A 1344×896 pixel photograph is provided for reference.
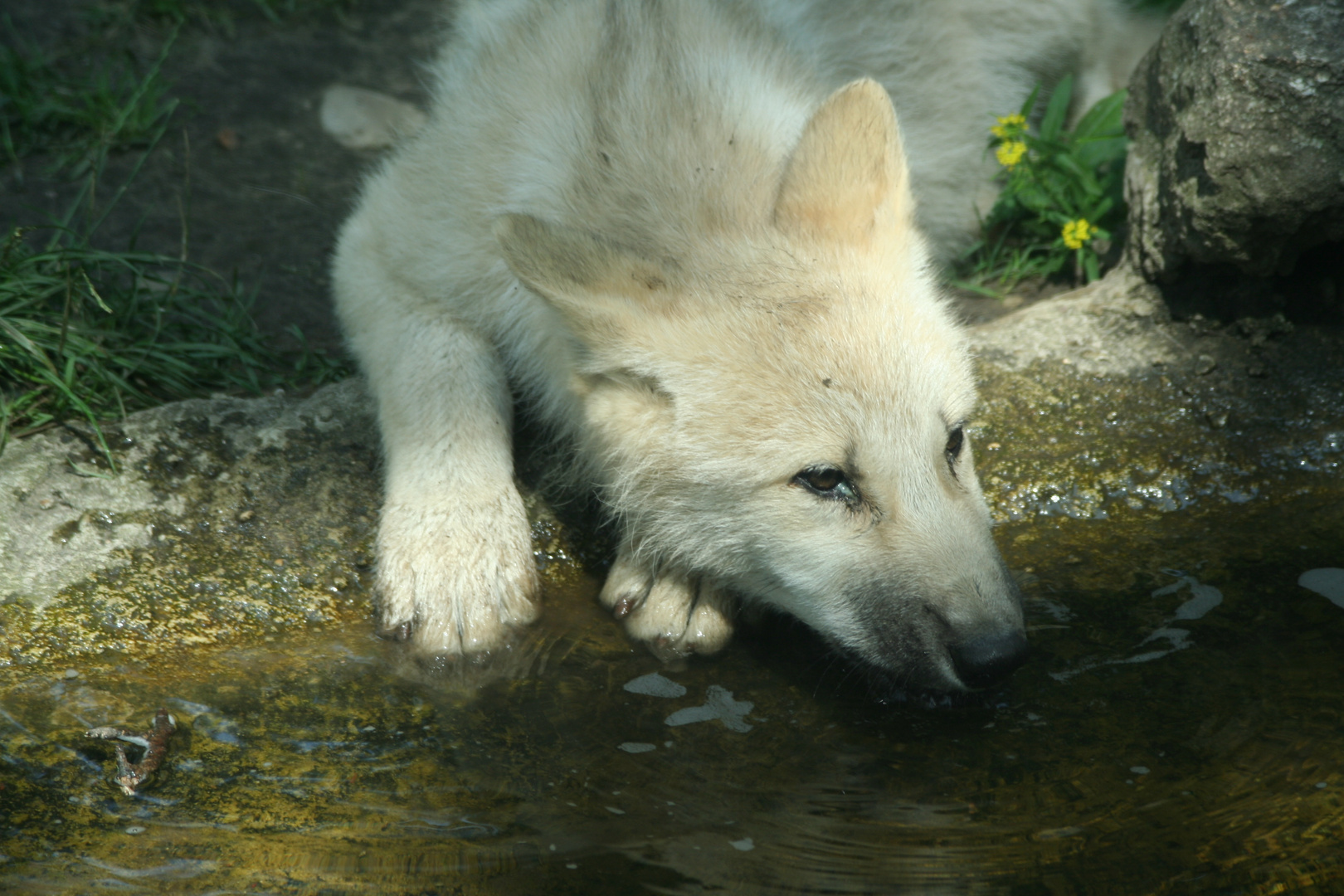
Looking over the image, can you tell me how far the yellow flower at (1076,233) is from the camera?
4281mm

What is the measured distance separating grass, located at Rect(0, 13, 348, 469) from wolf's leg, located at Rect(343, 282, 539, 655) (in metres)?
0.68

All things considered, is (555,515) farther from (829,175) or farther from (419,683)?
(829,175)

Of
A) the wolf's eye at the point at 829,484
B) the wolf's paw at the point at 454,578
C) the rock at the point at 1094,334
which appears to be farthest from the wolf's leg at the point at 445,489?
the rock at the point at 1094,334

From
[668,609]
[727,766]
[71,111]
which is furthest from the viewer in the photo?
[71,111]

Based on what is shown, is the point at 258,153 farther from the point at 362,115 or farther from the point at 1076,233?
the point at 1076,233

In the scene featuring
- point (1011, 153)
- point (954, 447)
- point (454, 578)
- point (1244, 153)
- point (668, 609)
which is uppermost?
point (1244, 153)

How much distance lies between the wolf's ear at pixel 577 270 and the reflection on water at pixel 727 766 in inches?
36.2

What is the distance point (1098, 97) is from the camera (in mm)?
5426

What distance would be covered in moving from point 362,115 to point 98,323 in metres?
2.45

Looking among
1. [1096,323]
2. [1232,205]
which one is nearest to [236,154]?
[1096,323]

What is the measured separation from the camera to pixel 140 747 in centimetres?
245

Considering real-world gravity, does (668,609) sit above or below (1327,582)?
below

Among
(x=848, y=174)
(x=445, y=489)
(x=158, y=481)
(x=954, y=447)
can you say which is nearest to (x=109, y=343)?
(x=158, y=481)

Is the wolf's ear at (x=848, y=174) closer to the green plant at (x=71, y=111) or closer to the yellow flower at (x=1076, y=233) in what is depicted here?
the yellow flower at (x=1076, y=233)
